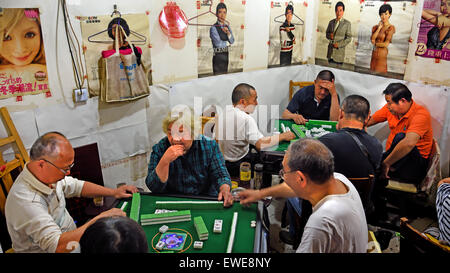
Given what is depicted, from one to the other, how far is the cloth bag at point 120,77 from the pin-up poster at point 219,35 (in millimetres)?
957

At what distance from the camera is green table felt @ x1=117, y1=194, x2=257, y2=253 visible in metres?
2.16

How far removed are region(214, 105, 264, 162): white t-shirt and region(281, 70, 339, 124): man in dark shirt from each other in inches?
41.5

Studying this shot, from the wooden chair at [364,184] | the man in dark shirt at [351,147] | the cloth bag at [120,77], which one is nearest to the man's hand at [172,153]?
the man in dark shirt at [351,147]

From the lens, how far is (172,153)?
2.78 metres

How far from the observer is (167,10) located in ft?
13.6

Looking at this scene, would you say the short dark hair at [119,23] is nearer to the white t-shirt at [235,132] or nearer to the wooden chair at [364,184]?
the white t-shirt at [235,132]

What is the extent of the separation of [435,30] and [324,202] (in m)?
3.31

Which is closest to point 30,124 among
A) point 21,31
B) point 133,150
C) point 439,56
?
point 21,31

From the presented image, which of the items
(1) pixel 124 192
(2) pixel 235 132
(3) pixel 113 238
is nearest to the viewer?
(3) pixel 113 238

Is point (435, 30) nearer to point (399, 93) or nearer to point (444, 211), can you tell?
point (399, 93)

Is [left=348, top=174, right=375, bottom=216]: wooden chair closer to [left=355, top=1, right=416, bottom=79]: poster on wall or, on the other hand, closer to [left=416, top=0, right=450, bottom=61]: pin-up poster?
[left=416, top=0, right=450, bottom=61]: pin-up poster

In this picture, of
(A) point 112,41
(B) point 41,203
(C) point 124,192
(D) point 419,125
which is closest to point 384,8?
(D) point 419,125

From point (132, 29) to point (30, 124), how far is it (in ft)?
4.76

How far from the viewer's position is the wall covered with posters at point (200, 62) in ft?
11.6
